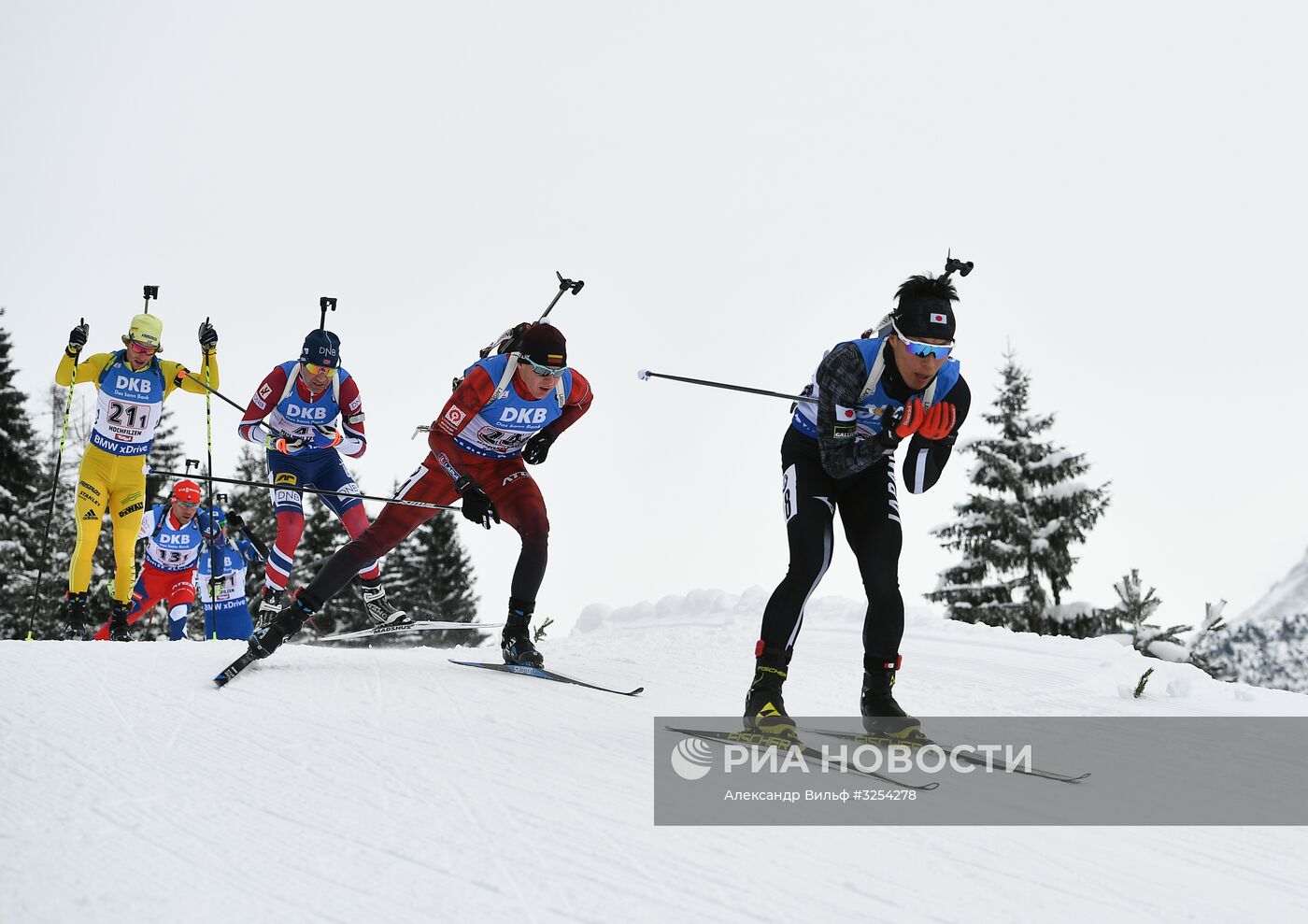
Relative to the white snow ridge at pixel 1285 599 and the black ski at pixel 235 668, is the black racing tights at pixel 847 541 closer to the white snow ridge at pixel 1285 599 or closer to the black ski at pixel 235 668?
the black ski at pixel 235 668

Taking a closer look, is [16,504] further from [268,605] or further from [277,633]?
[277,633]

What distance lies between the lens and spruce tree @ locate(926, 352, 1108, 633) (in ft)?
67.4

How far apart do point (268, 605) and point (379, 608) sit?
33.3 inches

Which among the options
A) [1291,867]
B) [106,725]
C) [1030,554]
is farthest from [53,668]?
[1030,554]

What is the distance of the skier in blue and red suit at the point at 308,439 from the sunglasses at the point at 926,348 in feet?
16.6

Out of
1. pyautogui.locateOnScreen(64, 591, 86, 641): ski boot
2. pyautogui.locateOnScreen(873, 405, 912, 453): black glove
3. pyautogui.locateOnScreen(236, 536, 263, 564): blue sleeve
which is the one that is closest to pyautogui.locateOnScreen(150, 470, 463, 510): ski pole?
pyautogui.locateOnScreen(64, 591, 86, 641): ski boot

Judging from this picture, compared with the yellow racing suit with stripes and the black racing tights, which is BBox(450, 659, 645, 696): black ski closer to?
the black racing tights

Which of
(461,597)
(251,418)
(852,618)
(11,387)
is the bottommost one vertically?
(461,597)

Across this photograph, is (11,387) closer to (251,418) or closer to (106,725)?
(251,418)

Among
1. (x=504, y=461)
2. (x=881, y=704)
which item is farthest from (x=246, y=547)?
(x=881, y=704)

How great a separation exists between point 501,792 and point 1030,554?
19531mm

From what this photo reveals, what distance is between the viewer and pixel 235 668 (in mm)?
4996

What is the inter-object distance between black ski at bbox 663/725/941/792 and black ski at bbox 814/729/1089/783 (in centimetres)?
24

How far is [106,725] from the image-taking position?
3793 mm
